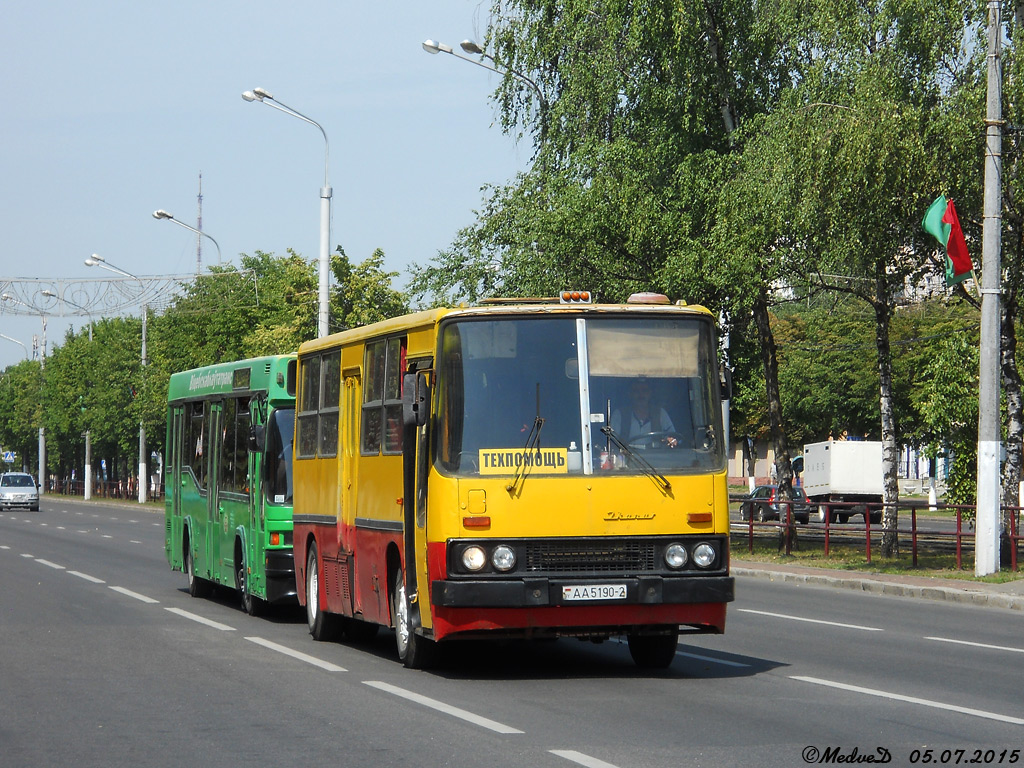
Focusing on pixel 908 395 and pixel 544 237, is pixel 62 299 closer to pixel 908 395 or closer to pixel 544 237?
pixel 908 395

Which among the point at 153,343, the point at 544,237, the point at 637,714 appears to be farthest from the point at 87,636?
the point at 153,343

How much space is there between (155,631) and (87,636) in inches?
32.6

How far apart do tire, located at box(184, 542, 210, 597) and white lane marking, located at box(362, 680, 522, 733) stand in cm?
1035

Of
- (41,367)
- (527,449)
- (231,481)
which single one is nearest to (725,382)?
(527,449)

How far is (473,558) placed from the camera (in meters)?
12.1

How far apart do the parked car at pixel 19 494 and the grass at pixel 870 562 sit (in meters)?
45.2

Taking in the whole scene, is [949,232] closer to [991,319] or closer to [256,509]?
[991,319]

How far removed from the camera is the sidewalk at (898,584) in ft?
71.9

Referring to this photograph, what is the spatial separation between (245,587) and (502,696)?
850cm

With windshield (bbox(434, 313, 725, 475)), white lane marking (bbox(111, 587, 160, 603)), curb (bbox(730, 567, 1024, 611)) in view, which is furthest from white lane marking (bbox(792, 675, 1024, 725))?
white lane marking (bbox(111, 587, 160, 603))

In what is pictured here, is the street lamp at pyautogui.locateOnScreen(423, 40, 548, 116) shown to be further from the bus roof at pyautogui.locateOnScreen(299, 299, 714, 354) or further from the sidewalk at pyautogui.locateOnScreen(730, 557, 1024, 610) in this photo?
the bus roof at pyautogui.locateOnScreen(299, 299, 714, 354)

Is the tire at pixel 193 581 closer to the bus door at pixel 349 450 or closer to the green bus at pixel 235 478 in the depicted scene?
the green bus at pixel 235 478

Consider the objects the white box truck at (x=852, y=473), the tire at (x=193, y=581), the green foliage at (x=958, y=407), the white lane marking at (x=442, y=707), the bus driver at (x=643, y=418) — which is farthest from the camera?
the white box truck at (x=852, y=473)

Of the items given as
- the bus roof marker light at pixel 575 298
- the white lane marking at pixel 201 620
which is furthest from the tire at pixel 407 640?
the white lane marking at pixel 201 620
